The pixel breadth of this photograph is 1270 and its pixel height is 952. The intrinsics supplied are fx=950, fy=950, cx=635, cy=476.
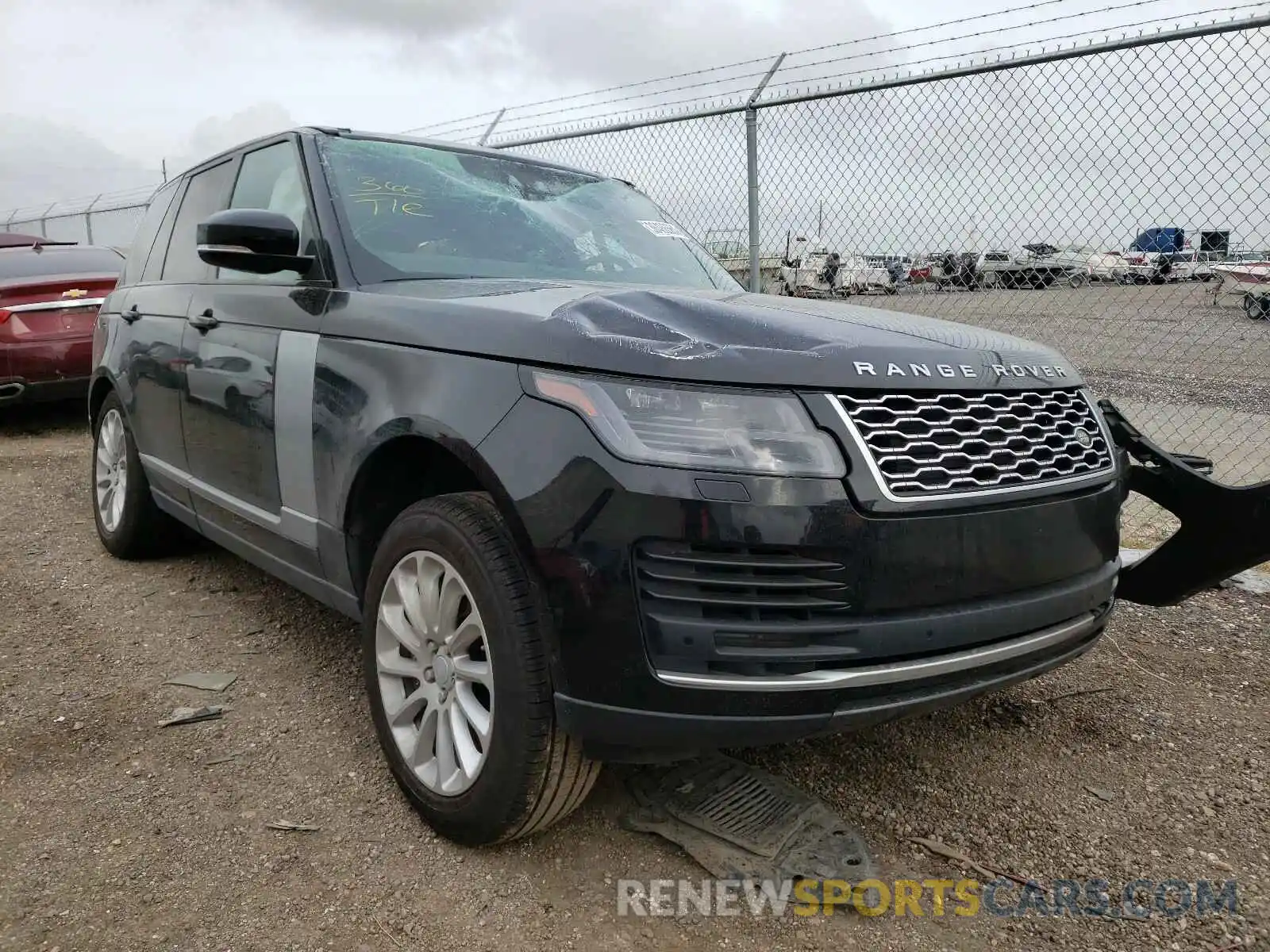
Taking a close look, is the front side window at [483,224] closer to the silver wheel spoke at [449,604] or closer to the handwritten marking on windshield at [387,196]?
the handwritten marking on windshield at [387,196]

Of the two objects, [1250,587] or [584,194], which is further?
[1250,587]

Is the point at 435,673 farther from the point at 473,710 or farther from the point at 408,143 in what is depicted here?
the point at 408,143

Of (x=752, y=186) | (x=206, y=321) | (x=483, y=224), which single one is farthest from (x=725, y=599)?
(x=752, y=186)

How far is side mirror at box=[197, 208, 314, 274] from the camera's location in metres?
2.60

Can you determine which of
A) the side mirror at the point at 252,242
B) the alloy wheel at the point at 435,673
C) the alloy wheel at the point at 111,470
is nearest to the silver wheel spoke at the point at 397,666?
the alloy wheel at the point at 435,673

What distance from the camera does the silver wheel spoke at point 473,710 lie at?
2105 millimetres

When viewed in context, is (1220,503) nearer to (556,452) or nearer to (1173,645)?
(1173,645)

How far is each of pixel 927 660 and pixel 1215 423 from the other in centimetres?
624

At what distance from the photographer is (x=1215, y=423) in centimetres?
694

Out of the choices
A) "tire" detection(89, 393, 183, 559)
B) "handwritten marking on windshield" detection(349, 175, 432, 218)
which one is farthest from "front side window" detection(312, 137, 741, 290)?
"tire" detection(89, 393, 183, 559)

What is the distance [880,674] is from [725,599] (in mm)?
357

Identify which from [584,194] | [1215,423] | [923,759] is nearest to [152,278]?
[584,194]

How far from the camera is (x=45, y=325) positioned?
7176mm

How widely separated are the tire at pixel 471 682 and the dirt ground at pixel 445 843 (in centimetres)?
17
